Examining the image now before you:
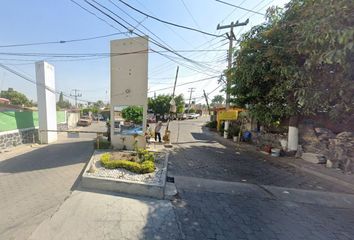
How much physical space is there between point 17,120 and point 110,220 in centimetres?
1102

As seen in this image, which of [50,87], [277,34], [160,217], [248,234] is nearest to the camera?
[248,234]

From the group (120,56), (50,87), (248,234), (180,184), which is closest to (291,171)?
(180,184)

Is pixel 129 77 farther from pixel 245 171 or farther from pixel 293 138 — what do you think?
pixel 293 138

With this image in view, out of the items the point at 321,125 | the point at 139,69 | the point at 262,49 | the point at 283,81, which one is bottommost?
the point at 321,125

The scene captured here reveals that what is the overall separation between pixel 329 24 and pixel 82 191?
21.2 feet

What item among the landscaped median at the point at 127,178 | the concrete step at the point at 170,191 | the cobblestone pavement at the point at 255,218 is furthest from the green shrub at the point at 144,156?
the cobblestone pavement at the point at 255,218

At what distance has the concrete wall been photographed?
33.7 feet

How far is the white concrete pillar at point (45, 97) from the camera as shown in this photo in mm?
12758

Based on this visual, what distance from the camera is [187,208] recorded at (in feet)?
15.7

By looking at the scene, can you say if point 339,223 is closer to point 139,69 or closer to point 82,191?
point 82,191

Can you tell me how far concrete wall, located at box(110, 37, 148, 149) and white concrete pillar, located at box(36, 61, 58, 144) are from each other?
5077 mm

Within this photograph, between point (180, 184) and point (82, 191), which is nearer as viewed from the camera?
point (82, 191)

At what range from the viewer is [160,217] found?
4.36 m

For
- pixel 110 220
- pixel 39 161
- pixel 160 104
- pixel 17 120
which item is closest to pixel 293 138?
pixel 110 220
